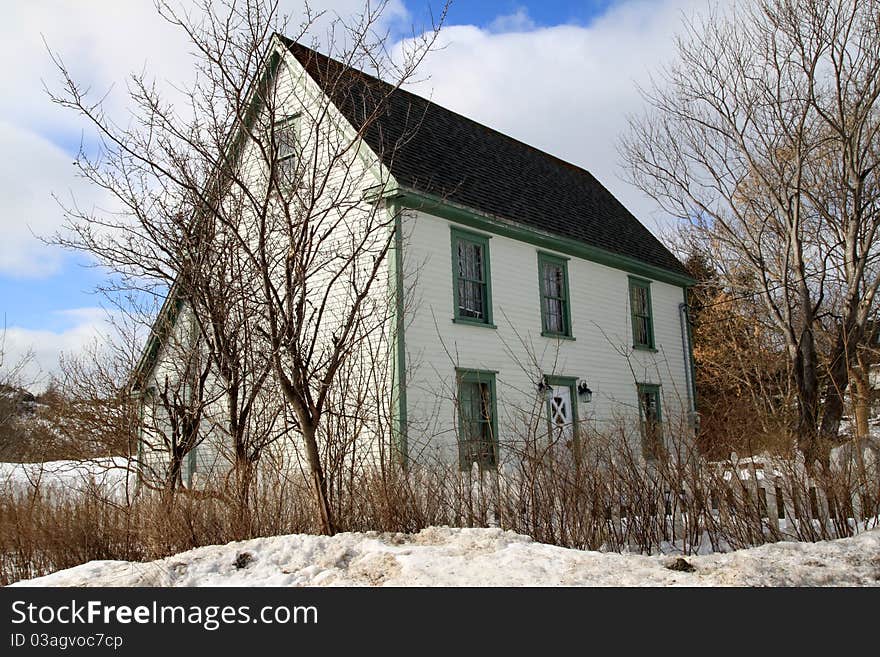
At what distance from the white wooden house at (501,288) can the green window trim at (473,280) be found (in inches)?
1.1

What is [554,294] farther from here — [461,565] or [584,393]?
[461,565]

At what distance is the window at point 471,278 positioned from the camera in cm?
1373

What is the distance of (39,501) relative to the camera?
A: 298 inches

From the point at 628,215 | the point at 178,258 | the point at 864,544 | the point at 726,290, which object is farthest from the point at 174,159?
the point at 726,290

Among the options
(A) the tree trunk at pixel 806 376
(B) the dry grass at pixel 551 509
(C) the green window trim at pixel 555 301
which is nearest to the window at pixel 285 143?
(B) the dry grass at pixel 551 509

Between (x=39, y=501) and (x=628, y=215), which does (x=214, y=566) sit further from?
(x=628, y=215)

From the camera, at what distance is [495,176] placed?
54.1 ft

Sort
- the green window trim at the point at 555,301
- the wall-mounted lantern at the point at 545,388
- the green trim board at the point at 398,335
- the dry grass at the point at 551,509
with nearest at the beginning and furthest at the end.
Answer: the dry grass at the point at 551,509, the wall-mounted lantern at the point at 545,388, the green trim board at the point at 398,335, the green window trim at the point at 555,301

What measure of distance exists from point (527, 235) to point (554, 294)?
5.16 feet

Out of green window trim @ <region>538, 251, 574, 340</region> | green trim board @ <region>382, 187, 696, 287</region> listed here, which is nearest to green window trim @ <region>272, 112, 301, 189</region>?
green trim board @ <region>382, 187, 696, 287</region>

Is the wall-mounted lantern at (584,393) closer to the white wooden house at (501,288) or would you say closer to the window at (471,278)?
the white wooden house at (501,288)

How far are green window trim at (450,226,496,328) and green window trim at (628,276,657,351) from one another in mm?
5405

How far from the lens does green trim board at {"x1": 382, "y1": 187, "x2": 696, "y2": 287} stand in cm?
1281

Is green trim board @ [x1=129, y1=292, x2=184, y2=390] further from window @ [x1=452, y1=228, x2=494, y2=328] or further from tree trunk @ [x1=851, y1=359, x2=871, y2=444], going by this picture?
tree trunk @ [x1=851, y1=359, x2=871, y2=444]
